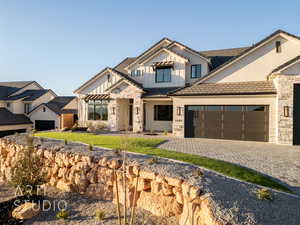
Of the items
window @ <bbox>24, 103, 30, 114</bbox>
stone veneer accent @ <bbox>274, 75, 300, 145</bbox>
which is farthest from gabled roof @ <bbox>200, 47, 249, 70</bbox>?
window @ <bbox>24, 103, 30, 114</bbox>

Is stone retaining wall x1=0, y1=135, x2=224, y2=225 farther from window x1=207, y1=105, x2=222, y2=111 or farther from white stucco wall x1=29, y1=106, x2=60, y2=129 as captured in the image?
white stucco wall x1=29, y1=106, x2=60, y2=129

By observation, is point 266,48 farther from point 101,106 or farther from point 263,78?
point 101,106

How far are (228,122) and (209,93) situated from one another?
9.14ft

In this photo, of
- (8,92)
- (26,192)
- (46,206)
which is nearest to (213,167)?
(46,206)

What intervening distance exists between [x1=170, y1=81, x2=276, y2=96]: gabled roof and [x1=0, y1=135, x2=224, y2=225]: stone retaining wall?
886cm

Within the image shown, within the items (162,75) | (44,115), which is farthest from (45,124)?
(162,75)

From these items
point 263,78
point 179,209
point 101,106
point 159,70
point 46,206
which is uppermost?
point 159,70

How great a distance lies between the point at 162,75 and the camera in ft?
61.9

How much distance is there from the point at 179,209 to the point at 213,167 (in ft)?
7.50

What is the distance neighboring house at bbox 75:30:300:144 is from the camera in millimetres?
12125

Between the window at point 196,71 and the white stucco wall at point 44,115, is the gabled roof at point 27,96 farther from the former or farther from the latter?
the window at point 196,71

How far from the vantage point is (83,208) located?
668 cm

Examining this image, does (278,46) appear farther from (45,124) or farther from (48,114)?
(45,124)

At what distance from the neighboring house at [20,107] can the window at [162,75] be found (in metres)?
16.9
